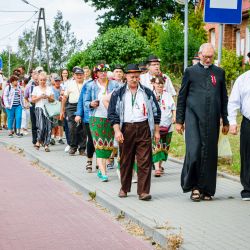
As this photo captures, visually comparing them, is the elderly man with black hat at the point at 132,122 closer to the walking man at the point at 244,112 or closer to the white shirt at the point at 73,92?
the walking man at the point at 244,112

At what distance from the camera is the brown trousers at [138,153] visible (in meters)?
10.7

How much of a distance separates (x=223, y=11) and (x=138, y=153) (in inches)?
97.3

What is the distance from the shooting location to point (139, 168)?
10.8m

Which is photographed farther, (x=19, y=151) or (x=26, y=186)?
(x=19, y=151)

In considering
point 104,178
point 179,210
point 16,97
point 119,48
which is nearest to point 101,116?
point 104,178

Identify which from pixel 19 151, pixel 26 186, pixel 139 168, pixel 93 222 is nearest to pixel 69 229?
pixel 93 222

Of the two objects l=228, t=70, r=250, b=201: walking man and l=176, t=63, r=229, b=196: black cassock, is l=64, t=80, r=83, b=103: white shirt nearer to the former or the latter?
l=176, t=63, r=229, b=196: black cassock

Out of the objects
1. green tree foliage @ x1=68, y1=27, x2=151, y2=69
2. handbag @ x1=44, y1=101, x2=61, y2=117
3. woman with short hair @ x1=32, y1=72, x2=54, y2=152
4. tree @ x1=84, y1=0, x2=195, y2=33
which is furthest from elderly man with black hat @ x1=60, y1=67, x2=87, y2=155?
tree @ x1=84, y1=0, x2=195, y2=33

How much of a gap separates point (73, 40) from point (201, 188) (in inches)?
3041

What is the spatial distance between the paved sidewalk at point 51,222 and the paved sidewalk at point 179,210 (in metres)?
0.25

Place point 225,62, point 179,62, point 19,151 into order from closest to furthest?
point 19,151
point 225,62
point 179,62

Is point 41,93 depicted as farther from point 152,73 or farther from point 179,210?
point 179,210

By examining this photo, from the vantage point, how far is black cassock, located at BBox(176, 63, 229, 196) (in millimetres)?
10469

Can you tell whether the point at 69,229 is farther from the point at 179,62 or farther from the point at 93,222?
the point at 179,62
